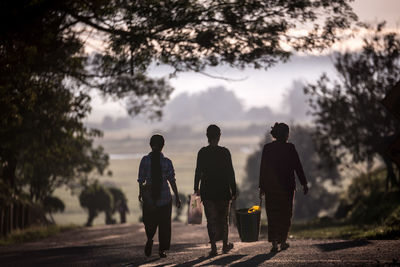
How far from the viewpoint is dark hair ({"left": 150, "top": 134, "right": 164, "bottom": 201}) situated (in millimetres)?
10031

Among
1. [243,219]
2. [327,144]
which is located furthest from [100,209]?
[243,219]

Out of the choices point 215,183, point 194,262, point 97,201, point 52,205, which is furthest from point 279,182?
point 97,201

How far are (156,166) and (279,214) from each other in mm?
2287

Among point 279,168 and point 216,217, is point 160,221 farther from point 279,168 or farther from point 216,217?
point 279,168

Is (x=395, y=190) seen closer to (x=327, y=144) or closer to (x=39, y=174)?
(x=327, y=144)

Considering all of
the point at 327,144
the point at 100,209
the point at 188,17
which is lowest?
the point at 100,209

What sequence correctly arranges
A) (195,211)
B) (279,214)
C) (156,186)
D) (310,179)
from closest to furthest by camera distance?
(156,186) < (279,214) < (195,211) < (310,179)

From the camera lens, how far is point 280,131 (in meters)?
10.5

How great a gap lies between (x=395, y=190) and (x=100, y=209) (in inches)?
1397

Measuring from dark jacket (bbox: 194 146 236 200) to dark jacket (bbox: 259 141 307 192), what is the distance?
2.24 ft

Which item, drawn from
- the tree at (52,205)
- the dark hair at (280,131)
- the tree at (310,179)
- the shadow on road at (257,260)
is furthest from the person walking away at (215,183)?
the tree at (310,179)

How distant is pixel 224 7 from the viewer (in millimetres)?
14914

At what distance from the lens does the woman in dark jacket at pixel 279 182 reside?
1032 cm

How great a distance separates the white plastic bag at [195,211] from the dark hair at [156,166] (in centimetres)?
102
